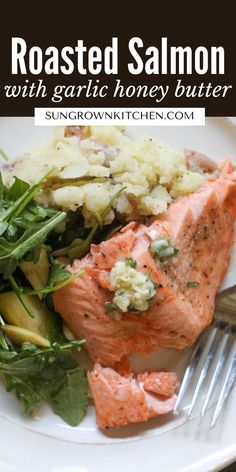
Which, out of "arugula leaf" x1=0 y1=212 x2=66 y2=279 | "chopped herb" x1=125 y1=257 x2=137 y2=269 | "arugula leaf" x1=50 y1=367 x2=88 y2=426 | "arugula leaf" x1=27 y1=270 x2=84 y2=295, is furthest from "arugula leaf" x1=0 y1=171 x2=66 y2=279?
"arugula leaf" x1=50 y1=367 x2=88 y2=426

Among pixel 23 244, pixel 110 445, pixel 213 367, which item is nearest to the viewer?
pixel 23 244

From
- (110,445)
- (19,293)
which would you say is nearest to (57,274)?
(19,293)

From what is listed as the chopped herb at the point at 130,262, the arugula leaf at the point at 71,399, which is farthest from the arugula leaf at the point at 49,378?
the chopped herb at the point at 130,262

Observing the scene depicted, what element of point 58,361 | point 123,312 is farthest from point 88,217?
point 58,361

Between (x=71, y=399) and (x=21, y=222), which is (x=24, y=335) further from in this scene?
(x=21, y=222)

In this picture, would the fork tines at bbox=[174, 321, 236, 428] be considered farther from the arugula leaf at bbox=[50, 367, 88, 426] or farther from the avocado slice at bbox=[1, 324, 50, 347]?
the avocado slice at bbox=[1, 324, 50, 347]

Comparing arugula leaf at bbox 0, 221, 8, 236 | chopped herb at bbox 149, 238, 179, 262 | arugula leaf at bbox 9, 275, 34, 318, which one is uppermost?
arugula leaf at bbox 0, 221, 8, 236
